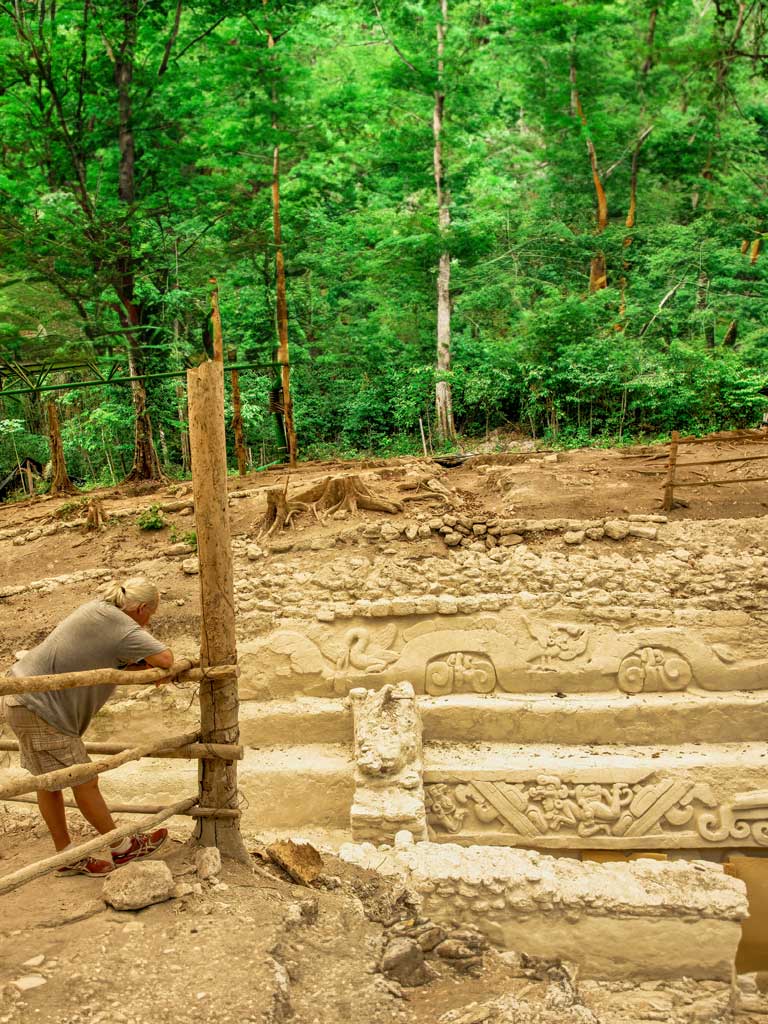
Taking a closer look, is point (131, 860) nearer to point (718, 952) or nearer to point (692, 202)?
point (718, 952)

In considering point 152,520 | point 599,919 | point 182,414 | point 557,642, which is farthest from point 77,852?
point 182,414

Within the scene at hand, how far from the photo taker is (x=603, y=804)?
5.14m

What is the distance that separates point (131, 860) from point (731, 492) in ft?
21.9

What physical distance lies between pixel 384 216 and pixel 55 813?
11.9m

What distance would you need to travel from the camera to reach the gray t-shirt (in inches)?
125

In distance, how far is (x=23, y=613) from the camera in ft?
22.0

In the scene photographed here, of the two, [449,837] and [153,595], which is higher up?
[153,595]

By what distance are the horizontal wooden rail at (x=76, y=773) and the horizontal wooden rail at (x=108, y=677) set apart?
286mm

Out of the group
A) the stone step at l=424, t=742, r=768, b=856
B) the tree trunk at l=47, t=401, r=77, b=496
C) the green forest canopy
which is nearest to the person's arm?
the stone step at l=424, t=742, r=768, b=856

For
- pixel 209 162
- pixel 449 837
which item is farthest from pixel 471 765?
pixel 209 162

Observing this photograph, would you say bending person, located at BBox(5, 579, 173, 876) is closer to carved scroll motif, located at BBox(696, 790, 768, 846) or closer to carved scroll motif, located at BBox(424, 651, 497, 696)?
carved scroll motif, located at BBox(424, 651, 497, 696)

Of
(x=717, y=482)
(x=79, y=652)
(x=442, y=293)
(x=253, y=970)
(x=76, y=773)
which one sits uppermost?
(x=442, y=293)

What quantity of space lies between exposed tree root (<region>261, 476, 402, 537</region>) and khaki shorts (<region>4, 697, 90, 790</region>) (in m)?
4.10

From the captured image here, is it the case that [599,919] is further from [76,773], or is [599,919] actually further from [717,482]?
[717,482]
